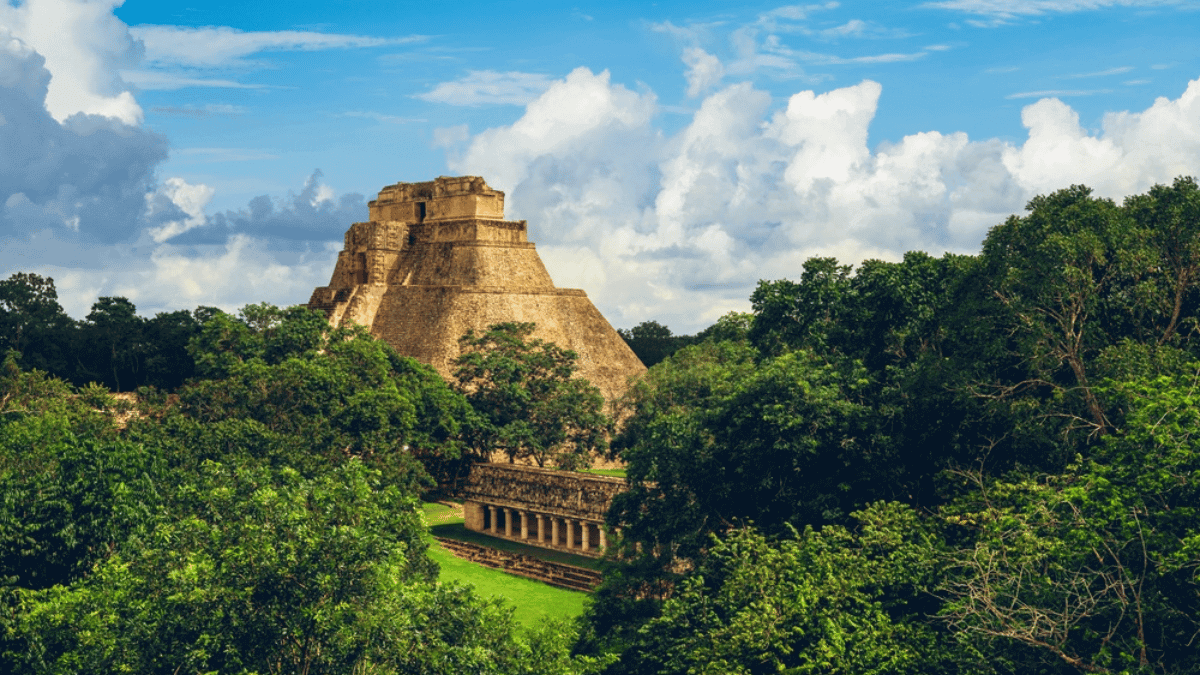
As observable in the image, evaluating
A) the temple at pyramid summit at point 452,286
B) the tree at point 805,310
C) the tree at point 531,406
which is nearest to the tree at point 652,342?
the temple at pyramid summit at point 452,286

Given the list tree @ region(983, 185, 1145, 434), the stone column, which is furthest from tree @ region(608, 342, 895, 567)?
the stone column

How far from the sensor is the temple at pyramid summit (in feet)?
206

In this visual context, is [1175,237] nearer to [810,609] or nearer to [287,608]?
[810,609]

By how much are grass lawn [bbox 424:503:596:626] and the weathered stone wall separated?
1.26 metres

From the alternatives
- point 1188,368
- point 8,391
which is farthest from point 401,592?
point 8,391

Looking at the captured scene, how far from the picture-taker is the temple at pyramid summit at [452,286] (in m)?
62.8

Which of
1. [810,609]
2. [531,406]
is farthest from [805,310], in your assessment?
[531,406]

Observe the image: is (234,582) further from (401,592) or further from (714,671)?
(714,671)

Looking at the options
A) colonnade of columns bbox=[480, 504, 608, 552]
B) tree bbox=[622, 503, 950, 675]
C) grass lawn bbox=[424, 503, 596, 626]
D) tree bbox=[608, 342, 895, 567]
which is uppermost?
tree bbox=[608, 342, 895, 567]

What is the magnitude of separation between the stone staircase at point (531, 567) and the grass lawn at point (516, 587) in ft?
1.04

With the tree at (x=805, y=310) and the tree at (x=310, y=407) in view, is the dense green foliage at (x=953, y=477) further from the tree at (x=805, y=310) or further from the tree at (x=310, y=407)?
the tree at (x=310, y=407)

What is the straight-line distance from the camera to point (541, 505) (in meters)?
39.1

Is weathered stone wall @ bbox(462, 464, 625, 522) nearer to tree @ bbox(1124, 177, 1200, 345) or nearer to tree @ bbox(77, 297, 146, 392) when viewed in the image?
tree @ bbox(1124, 177, 1200, 345)

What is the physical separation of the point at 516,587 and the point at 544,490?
512 cm
